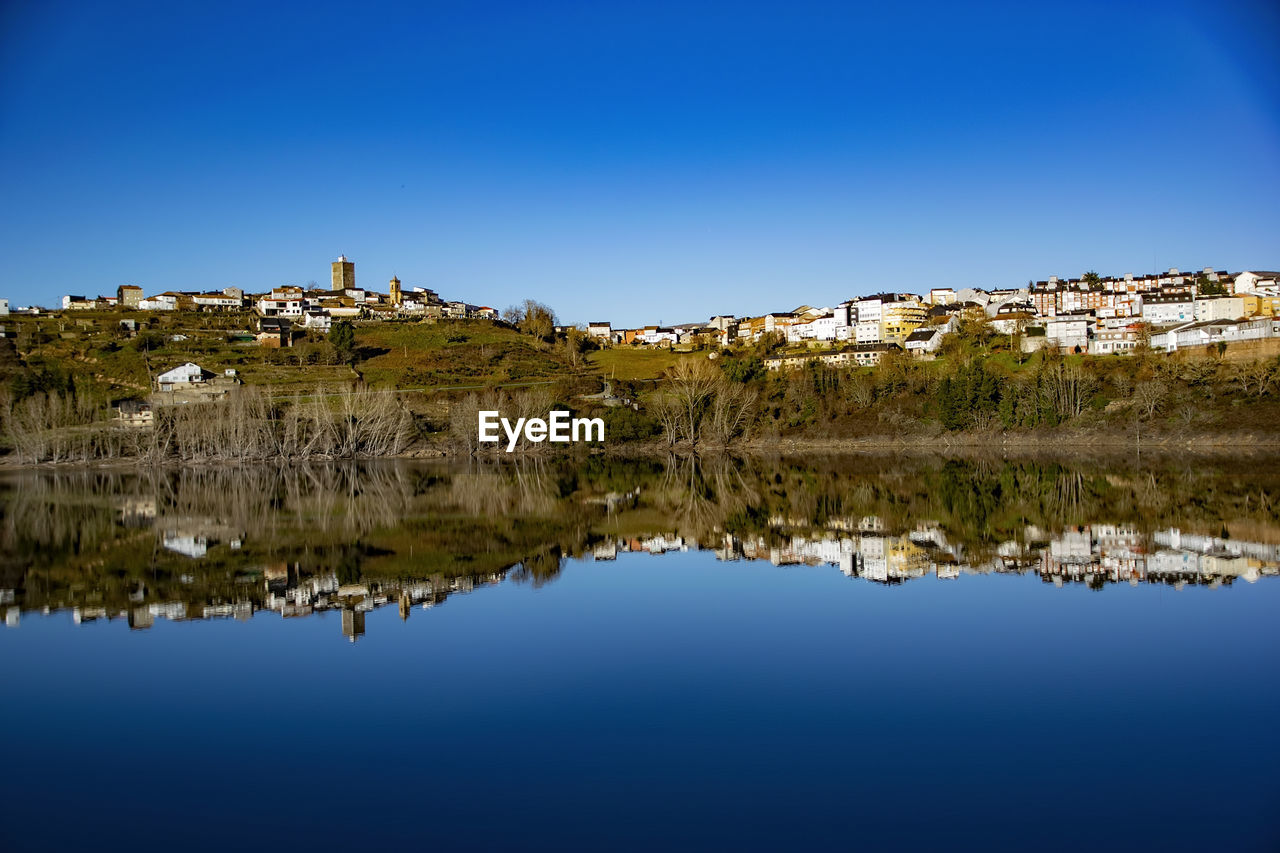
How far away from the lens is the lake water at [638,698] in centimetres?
718

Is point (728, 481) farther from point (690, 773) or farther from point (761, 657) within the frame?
point (690, 773)

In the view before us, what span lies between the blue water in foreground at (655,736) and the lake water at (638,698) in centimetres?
4

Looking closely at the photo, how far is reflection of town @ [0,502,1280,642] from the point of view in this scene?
50.2ft

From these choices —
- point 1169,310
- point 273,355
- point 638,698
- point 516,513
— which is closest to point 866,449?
point 516,513

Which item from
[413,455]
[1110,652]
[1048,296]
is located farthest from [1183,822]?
[1048,296]

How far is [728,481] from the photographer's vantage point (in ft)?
125

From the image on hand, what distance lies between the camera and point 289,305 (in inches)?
3991

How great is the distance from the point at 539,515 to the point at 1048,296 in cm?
7878

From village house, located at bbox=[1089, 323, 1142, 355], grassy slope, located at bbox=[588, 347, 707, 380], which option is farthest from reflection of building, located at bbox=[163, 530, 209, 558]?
village house, located at bbox=[1089, 323, 1142, 355]

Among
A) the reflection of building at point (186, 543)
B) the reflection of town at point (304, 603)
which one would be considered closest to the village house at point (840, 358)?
the reflection of building at point (186, 543)

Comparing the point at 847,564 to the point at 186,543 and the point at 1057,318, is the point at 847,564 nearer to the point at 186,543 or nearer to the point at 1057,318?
the point at 186,543

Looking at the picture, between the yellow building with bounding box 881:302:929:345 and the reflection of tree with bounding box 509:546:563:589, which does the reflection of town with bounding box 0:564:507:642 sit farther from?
the yellow building with bounding box 881:302:929:345

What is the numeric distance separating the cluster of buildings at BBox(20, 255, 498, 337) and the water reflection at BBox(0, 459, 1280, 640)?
61084 millimetres

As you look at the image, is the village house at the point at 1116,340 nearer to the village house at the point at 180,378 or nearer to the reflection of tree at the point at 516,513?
the reflection of tree at the point at 516,513
